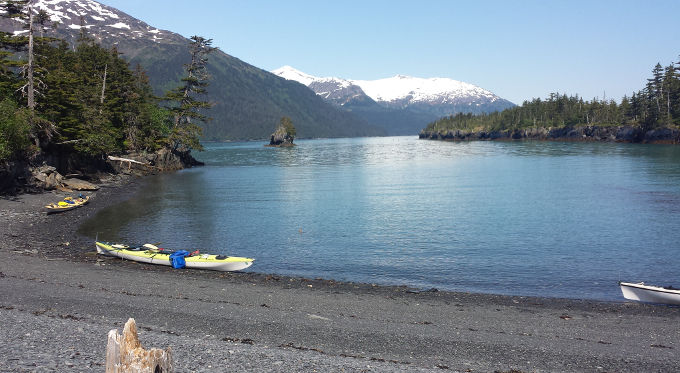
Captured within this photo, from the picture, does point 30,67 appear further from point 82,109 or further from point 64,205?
point 64,205

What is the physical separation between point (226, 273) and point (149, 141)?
277ft

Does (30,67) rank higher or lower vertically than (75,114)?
higher

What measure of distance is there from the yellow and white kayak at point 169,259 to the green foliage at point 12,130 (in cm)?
2485

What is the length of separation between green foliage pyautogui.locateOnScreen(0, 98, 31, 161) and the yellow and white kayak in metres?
24.8

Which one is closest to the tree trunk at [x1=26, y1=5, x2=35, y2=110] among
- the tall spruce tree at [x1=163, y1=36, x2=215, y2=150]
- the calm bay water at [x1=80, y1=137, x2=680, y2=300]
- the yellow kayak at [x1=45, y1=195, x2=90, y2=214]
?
the yellow kayak at [x1=45, y1=195, x2=90, y2=214]

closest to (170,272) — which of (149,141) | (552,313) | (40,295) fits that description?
(40,295)

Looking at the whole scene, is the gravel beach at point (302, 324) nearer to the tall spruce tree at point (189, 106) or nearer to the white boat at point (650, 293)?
the white boat at point (650, 293)

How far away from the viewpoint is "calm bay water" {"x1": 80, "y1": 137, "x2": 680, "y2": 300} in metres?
30.7

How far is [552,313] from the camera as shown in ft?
75.3

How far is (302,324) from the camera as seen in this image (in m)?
19.8

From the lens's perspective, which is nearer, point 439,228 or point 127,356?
point 127,356

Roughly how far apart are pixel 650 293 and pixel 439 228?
21504mm

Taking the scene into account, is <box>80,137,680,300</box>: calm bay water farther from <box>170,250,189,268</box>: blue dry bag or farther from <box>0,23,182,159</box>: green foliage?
<box>0,23,182,159</box>: green foliage

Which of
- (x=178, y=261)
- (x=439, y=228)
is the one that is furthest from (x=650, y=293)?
(x=178, y=261)
